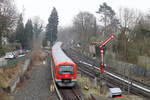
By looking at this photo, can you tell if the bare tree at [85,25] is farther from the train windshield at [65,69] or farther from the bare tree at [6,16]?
the train windshield at [65,69]

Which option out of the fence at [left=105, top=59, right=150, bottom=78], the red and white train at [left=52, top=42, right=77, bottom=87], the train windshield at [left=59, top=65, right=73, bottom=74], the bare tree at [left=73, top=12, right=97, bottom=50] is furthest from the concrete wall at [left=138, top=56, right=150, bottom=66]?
the bare tree at [left=73, top=12, right=97, bottom=50]

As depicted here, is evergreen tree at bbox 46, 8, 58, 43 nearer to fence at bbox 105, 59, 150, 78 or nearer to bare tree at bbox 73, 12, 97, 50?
bare tree at bbox 73, 12, 97, 50

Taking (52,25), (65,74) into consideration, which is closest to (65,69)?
(65,74)

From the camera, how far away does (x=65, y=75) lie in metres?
17.4

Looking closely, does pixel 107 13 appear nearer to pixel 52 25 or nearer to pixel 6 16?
pixel 52 25

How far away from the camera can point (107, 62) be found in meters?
37.4

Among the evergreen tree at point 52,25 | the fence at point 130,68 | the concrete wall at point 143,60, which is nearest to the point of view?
the fence at point 130,68

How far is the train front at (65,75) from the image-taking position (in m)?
17.5

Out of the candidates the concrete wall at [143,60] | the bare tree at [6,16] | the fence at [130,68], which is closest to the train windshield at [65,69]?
the fence at [130,68]

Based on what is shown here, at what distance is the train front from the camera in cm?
1745

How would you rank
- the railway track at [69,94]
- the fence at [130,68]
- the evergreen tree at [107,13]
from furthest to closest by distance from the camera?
1. the evergreen tree at [107,13]
2. the fence at [130,68]
3. the railway track at [69,94]

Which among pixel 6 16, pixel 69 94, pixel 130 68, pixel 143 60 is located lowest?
pixel 69 94

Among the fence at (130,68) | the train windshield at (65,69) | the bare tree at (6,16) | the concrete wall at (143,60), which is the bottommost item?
the fence at (130,68)

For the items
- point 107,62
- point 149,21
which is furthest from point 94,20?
point 149,21
